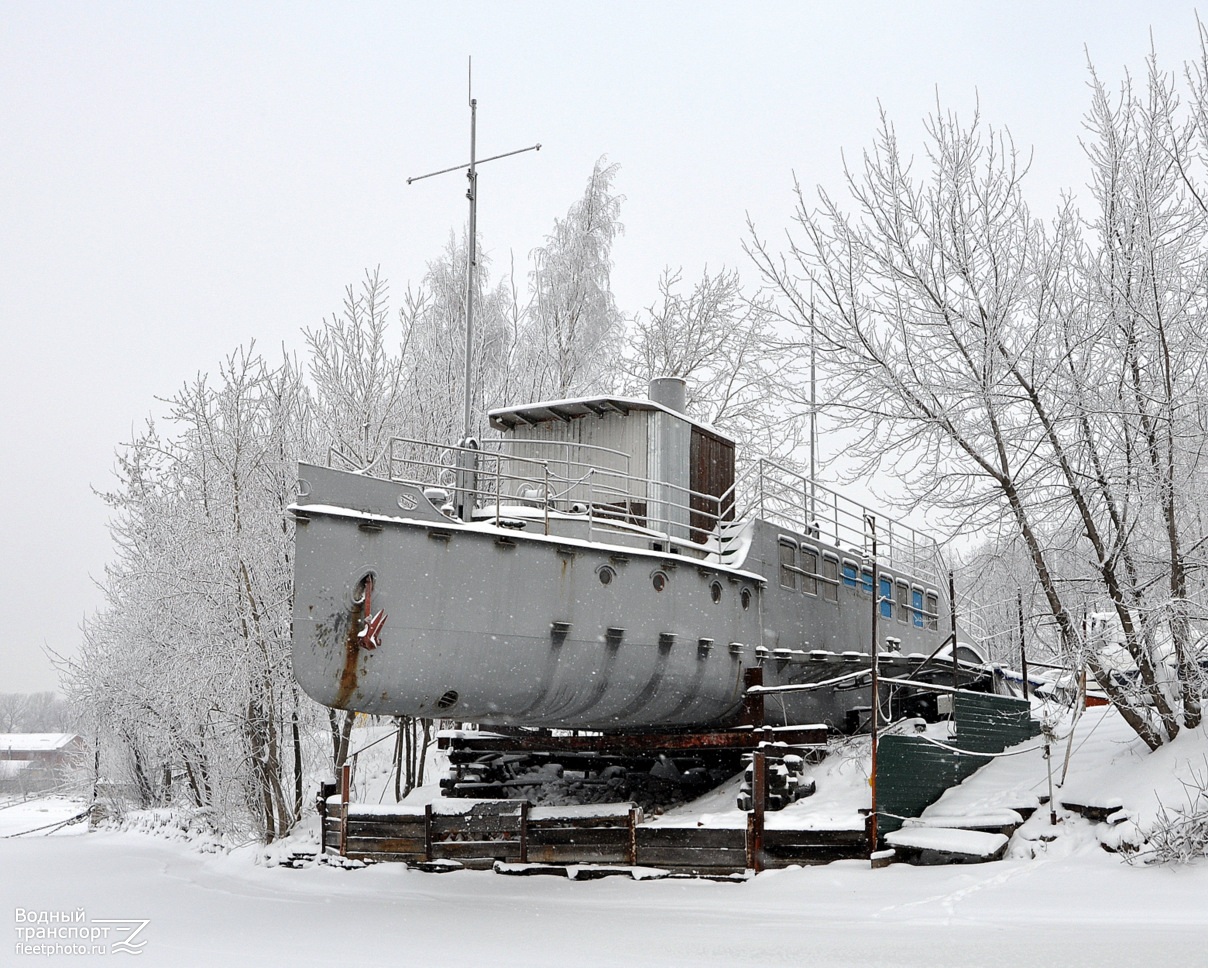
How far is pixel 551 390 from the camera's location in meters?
23.6

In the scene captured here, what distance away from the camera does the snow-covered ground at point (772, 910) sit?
7.36 meters

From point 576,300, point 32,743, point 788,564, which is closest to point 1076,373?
point 788,564

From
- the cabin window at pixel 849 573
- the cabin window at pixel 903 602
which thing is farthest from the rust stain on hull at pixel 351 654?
the cabin window at pixel 903 602

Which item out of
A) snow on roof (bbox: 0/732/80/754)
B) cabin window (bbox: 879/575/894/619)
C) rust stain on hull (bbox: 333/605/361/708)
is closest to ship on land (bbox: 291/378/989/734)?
rust stain on hull (bbox: 333/605/361/708)

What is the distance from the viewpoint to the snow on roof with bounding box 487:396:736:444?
1315 cm

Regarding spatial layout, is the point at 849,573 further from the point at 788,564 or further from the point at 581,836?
the point at 581,836

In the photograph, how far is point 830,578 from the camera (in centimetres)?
1540

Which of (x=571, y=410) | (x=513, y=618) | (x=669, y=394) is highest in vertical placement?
(x=669, y=394)

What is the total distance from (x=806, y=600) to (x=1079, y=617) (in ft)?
13.1

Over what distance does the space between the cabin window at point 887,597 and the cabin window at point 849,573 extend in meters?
0.81

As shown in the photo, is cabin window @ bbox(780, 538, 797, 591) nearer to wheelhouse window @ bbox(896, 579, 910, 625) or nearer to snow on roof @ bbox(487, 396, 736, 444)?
snow on roof @ bbox(487, 396, 736, 444)

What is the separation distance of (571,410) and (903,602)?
7.31 m

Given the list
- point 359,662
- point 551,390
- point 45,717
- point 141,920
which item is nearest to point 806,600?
point 359,662

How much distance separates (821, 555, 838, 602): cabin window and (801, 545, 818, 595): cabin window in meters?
0.24
